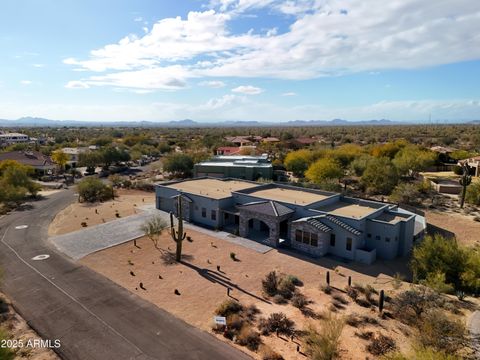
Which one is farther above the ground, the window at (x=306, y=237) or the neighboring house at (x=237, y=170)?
the neighboring house at (x=237, y=170)

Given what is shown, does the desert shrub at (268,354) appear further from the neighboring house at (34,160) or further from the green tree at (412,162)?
the neighboring house at (34,160)

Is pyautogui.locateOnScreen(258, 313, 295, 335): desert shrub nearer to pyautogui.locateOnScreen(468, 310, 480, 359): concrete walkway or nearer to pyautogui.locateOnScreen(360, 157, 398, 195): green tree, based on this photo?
pyautogui.locateOnScreen(468, 310, 480, 359): concrete walkway

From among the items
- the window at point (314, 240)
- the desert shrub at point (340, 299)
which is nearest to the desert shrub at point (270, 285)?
the desert shrub at point (340, 299)

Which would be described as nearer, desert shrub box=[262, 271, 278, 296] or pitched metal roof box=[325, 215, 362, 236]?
desert shrub box=[262, 271, 278, 296]

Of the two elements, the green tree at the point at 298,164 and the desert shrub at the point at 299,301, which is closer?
the desert shrub at the point at 299,301

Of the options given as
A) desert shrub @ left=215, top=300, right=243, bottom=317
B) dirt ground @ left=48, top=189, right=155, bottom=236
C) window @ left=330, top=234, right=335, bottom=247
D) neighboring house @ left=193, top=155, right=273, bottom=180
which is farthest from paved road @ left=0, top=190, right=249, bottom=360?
neighboring house @ left=193, top=155, right=273, bottom=180

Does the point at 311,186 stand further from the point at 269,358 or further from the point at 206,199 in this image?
the point at 269,358
